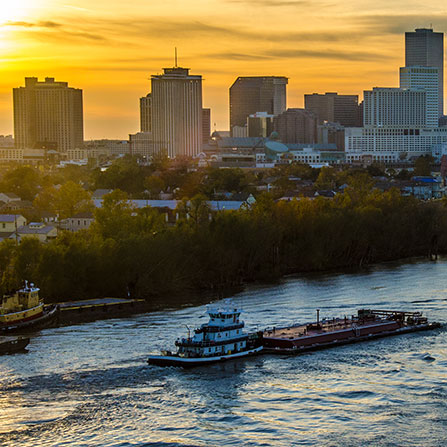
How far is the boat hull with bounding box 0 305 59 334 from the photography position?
28.4 metres

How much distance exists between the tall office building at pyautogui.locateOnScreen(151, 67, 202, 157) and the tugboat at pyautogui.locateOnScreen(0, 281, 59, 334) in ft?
518

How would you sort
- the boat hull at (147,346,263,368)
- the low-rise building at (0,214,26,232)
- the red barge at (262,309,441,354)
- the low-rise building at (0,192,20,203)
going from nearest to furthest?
the boat hull at (147,346,263,368), the red barge at (262,309,441,354), the low-rise building at (0,214,26,232), the low-rise building at (0,192,20,203)

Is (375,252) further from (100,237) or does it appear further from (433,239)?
(100,237)

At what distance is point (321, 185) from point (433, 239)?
1266 inches

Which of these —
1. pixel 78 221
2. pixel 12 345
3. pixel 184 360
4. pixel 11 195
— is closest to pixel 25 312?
pixel 12 345

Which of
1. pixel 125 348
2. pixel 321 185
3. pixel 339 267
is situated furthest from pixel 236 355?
pixel 321 185

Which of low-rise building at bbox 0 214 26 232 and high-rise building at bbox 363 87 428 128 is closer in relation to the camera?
low-rise building at bbox 0 214 26 232

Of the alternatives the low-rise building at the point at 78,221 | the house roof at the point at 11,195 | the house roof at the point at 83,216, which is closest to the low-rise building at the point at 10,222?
the low-rise building at the point at 78,221

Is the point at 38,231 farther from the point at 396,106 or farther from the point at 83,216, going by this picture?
the point at 396,106

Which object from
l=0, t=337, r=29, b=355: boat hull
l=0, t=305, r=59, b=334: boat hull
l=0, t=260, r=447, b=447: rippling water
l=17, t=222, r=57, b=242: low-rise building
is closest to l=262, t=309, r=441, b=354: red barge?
l=0, t=260, r=447, b=447: rippling water

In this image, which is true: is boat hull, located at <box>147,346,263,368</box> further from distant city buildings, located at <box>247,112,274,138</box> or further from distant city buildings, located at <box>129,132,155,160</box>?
distant city buildings, located at <box>247,112,274,138</box>

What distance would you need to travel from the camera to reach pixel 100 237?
3862 cm

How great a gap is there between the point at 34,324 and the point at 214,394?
895 cm

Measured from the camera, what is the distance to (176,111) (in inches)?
7466
